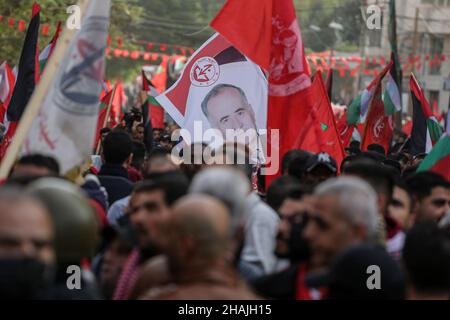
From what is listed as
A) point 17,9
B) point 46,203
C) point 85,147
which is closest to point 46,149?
point 85,147

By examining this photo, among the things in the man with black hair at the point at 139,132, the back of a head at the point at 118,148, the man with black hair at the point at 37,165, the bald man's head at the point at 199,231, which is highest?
the man with black hair at the point at 139,132

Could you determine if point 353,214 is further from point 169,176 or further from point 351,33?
point 351,33

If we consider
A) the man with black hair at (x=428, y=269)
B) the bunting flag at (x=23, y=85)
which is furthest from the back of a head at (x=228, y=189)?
the bunting flag at (x=23, y=85)

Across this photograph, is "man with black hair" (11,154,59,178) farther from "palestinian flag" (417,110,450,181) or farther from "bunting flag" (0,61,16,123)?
"bunting flag" (0,61,16,123)

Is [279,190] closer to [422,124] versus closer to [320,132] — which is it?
[320,132]

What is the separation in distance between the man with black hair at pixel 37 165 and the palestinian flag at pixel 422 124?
7.52m

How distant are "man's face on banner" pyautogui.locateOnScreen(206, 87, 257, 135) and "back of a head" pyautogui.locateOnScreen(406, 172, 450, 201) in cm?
291

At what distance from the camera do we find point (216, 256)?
4863 mm

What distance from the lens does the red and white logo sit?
38.4 ft

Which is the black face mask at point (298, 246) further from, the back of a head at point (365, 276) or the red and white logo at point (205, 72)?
the red and white logo at point (205, 72)

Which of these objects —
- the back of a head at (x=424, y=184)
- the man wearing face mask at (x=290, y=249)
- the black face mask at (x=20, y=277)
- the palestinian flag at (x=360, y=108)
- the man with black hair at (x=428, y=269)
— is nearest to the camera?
the black face mask at (x=20, y=277)

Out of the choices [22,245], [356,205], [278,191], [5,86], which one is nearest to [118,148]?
[278,191]

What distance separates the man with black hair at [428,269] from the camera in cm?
514

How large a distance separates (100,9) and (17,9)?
21.3 m
